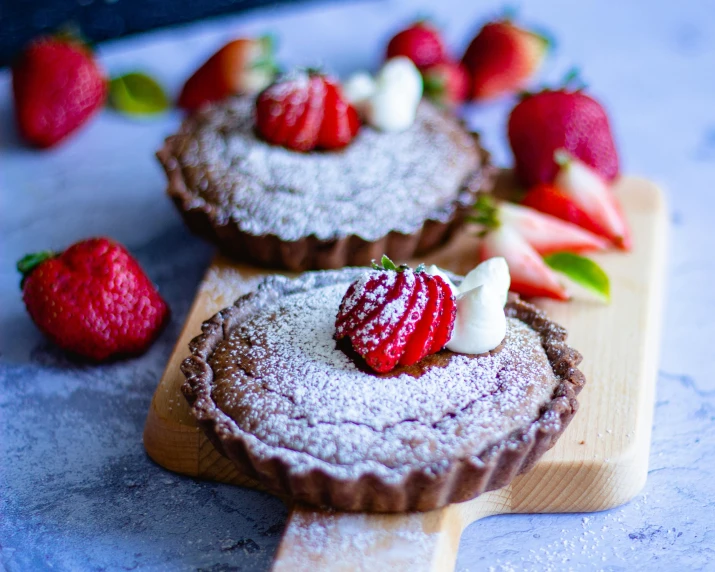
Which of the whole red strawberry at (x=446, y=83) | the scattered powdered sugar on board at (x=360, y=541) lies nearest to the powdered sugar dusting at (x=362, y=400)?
the scattered powdered sugar on board at (x=360, y=541)

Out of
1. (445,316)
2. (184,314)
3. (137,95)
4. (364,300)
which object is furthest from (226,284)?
(137,95)

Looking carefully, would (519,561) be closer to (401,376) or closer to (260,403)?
(401,376)

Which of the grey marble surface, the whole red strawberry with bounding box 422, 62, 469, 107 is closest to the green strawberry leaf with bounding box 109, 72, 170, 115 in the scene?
the grey marble surface

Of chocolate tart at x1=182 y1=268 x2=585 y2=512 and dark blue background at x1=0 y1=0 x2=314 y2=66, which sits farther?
dark blue background at x1=0 y1=0 x2=314 y2=66

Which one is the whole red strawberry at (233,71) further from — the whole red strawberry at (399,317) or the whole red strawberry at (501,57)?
the whole red strawberry at (399,317)

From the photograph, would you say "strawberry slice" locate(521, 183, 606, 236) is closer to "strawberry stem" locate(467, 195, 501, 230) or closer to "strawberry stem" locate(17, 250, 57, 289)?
"strawberry stem" locate(467, 195, 501, 230)

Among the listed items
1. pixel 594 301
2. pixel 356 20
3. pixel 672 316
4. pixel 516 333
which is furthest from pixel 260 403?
pixel 356 20

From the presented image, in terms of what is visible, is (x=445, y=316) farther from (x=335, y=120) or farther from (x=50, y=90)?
(x=50, y=90)
